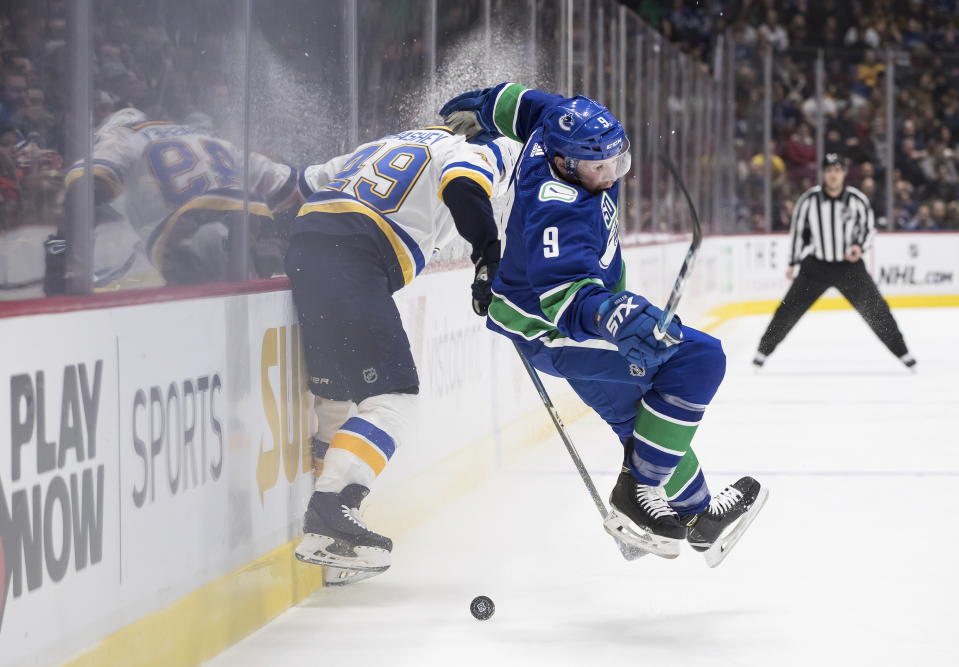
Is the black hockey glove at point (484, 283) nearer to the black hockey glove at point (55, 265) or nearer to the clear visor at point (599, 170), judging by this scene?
the clear visor at point (599, 170)

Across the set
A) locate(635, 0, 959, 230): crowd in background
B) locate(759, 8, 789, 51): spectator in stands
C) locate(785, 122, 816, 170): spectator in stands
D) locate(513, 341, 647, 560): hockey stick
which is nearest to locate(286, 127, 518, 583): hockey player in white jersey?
locate(513, 341, 647, 560): hockey stick

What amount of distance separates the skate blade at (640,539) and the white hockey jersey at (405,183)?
2.60 ft

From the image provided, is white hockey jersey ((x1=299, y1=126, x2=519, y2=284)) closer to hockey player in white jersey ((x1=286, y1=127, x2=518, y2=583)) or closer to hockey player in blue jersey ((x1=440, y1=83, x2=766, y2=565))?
hockey player in white jersey ((x1=286, y1=127, x2=518, y2=583))

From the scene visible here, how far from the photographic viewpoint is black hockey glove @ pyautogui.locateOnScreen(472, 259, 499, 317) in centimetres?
346

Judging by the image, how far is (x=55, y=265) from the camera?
2.36 metres

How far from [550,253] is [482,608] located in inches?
30.6

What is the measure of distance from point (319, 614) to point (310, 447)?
1.47 feet

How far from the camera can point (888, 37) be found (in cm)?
1717

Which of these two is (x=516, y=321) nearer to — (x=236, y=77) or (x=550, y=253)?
(x=550, y=253)

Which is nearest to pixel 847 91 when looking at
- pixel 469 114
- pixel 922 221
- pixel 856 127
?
pixel 856 127

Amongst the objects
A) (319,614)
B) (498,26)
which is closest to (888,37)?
(498,26)

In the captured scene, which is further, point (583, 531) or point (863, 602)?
point (583, 531)

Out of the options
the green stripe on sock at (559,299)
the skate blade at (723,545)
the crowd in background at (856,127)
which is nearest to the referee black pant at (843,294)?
the skate blade at (723,545)

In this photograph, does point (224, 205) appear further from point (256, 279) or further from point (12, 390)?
point (12, 390)
